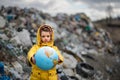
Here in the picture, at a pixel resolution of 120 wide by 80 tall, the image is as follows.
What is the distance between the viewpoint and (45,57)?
3.41 meters

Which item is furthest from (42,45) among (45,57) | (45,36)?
(45,57)

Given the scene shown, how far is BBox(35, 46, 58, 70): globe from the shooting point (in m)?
3.41

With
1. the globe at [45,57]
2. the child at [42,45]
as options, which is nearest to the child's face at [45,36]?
the child at [42,45]

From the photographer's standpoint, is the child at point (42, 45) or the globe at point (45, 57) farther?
the child at point (42, 45)

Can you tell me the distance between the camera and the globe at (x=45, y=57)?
3.41m

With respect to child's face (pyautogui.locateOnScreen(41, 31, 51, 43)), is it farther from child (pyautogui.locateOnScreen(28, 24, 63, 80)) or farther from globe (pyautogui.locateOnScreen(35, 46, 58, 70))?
A: globe (pyautogui.locateOnScreen(35, 46, 58, 70))

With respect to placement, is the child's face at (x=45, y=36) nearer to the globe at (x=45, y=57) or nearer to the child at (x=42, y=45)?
the child at (x=42, y=45)

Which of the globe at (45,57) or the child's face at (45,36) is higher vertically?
the child's face at (45,36)

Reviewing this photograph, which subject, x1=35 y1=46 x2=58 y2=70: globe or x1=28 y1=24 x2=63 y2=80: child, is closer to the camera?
x1=35 y1=46 x2=58 y2=70: globe

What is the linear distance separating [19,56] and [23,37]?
1401 mm

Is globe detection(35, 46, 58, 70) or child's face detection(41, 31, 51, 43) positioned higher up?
child's face detection(41, 31, 51, 43)

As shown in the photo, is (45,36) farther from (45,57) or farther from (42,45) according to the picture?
(45,57)

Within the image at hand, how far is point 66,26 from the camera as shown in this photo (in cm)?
1516

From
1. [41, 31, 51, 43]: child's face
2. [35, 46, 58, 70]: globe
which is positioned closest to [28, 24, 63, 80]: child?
[41, 31, 51, 43]: child's face
